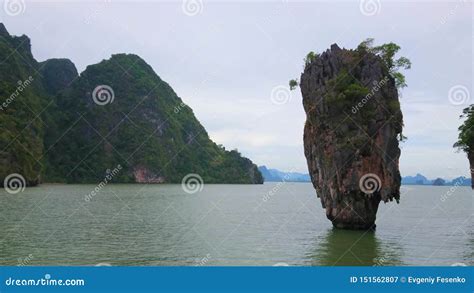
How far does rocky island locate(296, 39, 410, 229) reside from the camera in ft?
108

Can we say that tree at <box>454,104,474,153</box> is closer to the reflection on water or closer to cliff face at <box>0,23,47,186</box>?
the reflection on water

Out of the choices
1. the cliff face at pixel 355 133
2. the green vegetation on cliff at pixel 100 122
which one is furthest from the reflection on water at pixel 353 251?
the green vegetation on cliff at pixel 100 122

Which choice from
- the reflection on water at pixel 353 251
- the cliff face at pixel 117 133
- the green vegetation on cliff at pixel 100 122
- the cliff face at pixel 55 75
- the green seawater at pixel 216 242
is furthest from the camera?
the cliff face at pixel 55 75

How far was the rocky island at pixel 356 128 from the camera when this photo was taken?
33062 millimetres

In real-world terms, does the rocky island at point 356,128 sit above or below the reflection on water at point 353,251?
above

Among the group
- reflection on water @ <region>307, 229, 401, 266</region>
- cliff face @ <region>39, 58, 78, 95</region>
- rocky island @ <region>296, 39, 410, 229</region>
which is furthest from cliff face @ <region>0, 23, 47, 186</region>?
reflection on water @ <region>307, 229, 401, 266</region>

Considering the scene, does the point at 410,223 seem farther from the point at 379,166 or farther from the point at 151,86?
the point at 151,86

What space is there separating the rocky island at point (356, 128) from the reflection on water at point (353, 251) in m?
2.73

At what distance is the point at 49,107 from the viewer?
529 feet

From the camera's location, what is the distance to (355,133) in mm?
33562

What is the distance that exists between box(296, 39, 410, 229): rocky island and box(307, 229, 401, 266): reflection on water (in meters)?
2.73

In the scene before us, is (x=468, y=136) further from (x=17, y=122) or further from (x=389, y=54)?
(x=17, y=122)

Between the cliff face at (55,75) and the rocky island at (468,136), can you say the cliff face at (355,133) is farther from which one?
the cliff face at (55,75)

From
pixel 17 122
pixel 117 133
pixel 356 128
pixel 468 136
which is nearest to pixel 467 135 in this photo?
pixel 468 136
